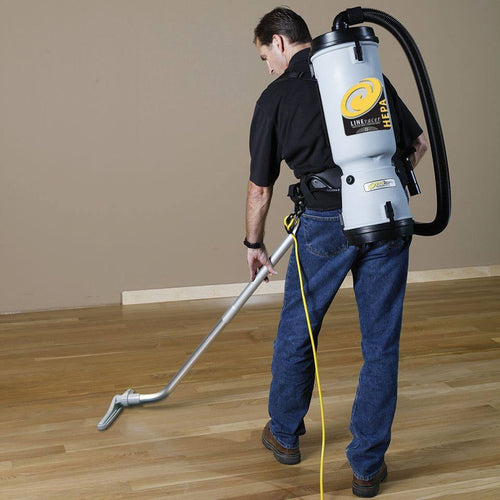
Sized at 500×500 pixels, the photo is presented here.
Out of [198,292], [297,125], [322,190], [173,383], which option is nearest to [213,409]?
[173,383]

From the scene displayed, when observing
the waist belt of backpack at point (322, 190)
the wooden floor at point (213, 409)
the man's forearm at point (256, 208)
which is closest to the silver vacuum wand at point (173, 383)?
the wooden floor at point (213, 409)

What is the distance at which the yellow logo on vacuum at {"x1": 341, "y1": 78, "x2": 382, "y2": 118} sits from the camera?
4.71 ft

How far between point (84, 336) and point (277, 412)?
1.62 m

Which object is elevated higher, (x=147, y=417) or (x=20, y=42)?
(x=20, y=42)

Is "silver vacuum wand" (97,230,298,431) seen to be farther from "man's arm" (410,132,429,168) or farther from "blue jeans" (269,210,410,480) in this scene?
"man's arm" (410,132,429,168)

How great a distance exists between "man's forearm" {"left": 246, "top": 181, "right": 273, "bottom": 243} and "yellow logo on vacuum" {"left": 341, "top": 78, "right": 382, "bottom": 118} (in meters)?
0.43

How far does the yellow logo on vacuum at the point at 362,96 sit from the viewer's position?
4.71 ft

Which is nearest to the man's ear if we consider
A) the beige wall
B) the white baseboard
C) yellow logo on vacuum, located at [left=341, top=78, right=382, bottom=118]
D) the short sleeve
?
the short sleeve

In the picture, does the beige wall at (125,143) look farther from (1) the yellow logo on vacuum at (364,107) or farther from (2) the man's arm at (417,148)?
(1) the yellow logo on vacuum at (364,107)

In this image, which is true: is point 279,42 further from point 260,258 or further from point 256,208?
point 260,258

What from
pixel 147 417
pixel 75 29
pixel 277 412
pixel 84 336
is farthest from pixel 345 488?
pixel 75 29

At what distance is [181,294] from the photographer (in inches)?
158

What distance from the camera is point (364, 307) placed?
1712mm

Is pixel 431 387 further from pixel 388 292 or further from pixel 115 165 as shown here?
pixel 115 165
